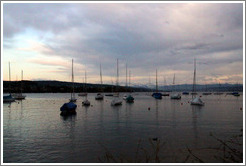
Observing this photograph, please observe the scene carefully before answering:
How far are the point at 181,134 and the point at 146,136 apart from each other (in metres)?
3.96

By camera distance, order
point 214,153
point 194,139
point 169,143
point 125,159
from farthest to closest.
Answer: point 194,139 → point 169,143 → point 214,153 → point 125,159

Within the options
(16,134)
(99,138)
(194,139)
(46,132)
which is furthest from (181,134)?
(16,134)

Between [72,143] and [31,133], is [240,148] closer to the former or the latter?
[72,143]

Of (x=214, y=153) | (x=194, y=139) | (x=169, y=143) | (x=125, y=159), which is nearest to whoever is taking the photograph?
(x=125, y=159)

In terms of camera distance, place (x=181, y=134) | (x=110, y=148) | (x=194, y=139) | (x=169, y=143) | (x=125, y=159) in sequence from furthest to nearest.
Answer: (x=181, y=134)
(x=194, y=139)
(x=169, y=143)
(x=110, y=148)
(x=125, y=159)

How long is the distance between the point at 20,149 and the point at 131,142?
930 cm

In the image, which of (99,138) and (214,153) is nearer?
(214,153)

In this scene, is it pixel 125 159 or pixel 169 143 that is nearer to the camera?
pixel 125 159

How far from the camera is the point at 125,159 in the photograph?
15141 mm

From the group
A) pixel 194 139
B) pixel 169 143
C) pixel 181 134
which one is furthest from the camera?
pixel 181 134

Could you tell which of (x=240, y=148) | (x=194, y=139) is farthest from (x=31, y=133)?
(x=240, y=148)

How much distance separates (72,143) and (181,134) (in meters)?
11.3

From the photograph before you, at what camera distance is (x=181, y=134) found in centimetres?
2333

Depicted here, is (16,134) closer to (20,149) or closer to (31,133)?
(31,133)
